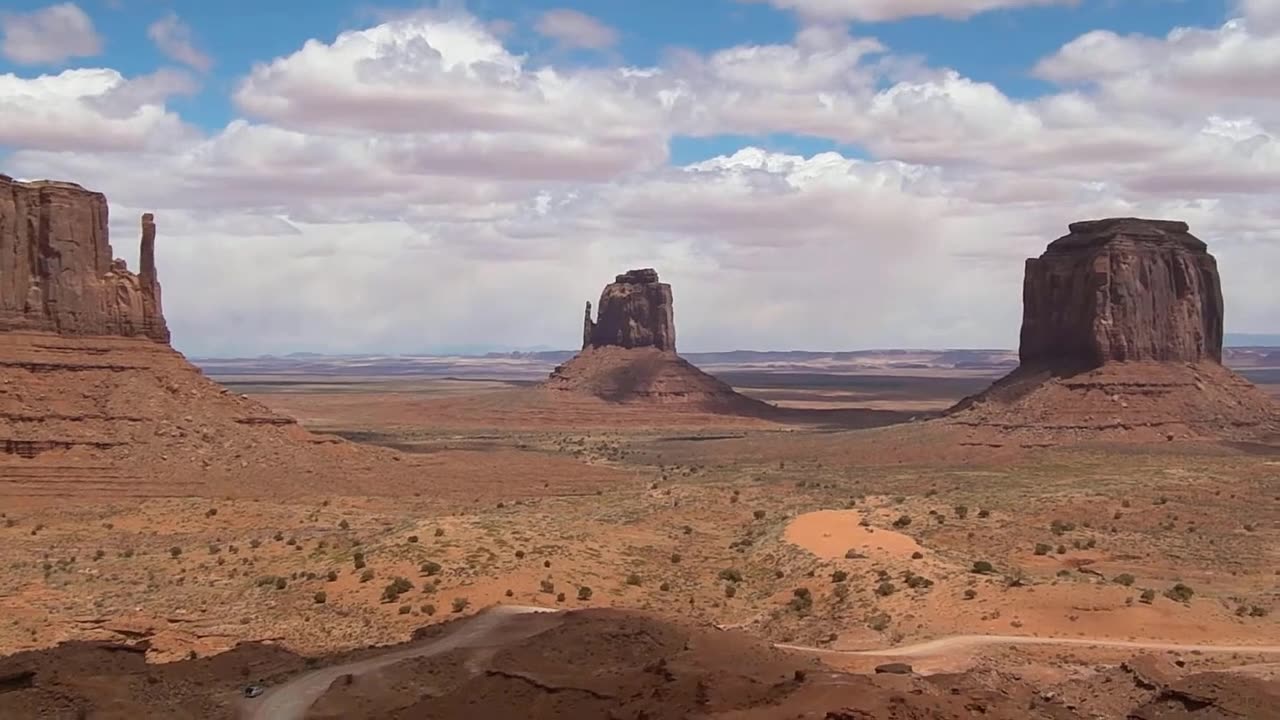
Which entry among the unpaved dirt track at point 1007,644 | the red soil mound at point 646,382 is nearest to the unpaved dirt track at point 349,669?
the unpaved dirt track at point 1007,644

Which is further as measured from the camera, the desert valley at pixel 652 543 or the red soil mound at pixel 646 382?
the red soil mound at pixel 646 382

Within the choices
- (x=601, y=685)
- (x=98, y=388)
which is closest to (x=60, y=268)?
(x=98, y=388)

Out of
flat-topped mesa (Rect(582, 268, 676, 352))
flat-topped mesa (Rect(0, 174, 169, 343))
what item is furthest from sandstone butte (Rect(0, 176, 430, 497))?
flat-topped mesa (Rect(582, 268, 676, 352))

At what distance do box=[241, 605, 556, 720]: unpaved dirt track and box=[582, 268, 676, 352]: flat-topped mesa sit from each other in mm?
124798

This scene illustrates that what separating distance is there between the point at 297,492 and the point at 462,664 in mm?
35722

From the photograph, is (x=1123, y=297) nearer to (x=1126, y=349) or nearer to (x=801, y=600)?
(x=1126, y=349)

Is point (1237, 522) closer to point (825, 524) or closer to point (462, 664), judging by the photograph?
point (825, 524)

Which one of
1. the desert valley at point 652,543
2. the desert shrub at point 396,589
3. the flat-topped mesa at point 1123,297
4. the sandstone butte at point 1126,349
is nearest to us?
the desert valley at point 652,543

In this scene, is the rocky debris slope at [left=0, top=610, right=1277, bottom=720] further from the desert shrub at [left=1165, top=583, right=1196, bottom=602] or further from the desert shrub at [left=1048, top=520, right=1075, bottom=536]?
the desert shrub at [left=1048, top=520, right=1075, bottom=536]

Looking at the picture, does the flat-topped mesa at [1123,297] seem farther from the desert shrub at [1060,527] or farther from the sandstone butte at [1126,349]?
the desert shrub at [1060,527]

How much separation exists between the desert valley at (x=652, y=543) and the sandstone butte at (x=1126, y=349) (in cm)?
30

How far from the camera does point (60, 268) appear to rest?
6150 cm

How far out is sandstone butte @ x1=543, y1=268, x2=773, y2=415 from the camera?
15000 centimetres

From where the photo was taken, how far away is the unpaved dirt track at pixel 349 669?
2420cm
